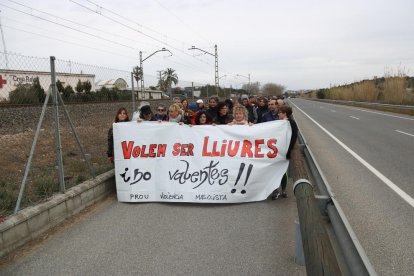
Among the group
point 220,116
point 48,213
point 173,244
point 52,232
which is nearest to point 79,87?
point 220,116

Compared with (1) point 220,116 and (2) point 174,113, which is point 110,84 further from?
(1) point 220,116

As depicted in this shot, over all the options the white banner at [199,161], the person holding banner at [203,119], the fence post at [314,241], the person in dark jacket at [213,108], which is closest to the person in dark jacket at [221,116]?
the person in dark jacket at [213,108]

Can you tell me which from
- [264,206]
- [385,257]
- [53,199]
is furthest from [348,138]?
[53,199]

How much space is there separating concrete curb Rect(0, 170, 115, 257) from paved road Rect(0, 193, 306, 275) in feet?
0.76

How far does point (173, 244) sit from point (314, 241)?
1.97 metres

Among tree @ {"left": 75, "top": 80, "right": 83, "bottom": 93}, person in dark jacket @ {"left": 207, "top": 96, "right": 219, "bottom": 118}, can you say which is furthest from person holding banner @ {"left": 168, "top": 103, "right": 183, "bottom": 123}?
tree @ {"left": 75, "top": 80, "right": 83, "bottom": 93}

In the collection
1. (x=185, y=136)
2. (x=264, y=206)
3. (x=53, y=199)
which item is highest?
(x=185, y=136)

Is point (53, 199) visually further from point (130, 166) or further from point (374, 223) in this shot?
point (374, 223)

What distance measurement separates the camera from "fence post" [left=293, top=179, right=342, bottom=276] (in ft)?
7.93

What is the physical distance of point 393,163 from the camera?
8.66 metres

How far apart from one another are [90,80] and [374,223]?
30.1ft

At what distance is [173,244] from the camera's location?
4.24 metres

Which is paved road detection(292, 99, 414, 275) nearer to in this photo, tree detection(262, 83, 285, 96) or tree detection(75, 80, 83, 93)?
tree detection(75, 80, 83, 93)

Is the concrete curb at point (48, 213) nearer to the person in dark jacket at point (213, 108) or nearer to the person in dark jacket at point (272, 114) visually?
the person in dark jacket at point (213, 108)
